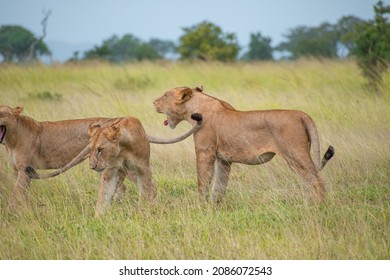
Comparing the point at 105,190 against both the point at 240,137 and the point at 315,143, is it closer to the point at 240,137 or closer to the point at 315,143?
the point at 240,137

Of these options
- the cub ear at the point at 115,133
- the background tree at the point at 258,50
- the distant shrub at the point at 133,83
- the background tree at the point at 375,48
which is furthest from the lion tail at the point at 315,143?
the background tree at the point at 258,50

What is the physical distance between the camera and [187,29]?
25.1 meters

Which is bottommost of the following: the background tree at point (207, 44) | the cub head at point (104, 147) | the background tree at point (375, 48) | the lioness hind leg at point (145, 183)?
the background tree at point (207, 44)

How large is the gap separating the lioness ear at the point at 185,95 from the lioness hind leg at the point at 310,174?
1.24 metres

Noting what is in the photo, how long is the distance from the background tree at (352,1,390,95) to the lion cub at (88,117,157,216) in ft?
24.2

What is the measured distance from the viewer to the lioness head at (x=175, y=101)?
22.7 ft

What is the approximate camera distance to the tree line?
1405cm

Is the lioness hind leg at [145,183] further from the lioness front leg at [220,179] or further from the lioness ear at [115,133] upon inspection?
the lioness front leg at [220,179]

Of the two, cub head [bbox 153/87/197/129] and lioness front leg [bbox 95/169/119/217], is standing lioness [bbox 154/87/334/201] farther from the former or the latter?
lioness front leg [bbox 95/169/119/217]

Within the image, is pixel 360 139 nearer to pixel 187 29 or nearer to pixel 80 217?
pixel 80 217

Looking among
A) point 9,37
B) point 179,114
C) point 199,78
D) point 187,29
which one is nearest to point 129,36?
point 187,29

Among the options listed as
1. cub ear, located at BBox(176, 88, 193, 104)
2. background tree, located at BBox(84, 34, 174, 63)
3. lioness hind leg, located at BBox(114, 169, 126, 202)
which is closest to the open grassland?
lioness hind leg, located at BBox(114, 169, 126, 202)

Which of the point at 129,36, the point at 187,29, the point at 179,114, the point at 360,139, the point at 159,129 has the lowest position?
the point at 129,36
